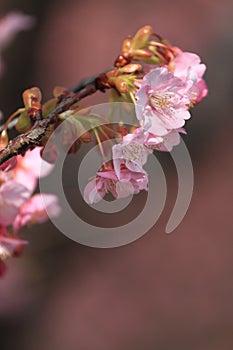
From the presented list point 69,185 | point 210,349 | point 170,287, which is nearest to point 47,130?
point 69,185

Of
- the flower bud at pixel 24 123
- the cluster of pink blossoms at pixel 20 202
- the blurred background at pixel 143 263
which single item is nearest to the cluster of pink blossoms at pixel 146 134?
the flower bud at pixel 24 123

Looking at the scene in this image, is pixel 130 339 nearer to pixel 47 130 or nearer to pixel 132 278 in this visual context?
pixel 132 278

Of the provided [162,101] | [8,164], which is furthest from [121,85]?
[8,164]

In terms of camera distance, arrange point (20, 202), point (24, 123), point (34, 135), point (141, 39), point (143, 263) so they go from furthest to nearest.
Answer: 1. point (143, 263)
2. point (20, 202)
3. point (141, 39)
4. point (24, 123)
5. point (34, 135)

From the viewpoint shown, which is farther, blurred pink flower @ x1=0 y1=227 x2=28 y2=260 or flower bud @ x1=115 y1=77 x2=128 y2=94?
blurred pink flower @ x1=0 y1=227 x2=28 y2=260

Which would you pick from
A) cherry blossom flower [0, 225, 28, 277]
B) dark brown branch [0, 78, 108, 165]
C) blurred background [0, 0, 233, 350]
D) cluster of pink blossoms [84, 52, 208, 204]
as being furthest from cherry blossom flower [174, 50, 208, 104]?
blurred background [0, 0, 233, 350]

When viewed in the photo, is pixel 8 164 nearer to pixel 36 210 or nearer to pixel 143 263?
pixel 36 210

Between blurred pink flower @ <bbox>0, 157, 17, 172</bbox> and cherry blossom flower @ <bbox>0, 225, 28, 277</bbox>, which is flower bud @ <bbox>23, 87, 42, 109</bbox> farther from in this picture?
cherry blossom flower @ <bbox>0, 225, 28, 277</bbox>
